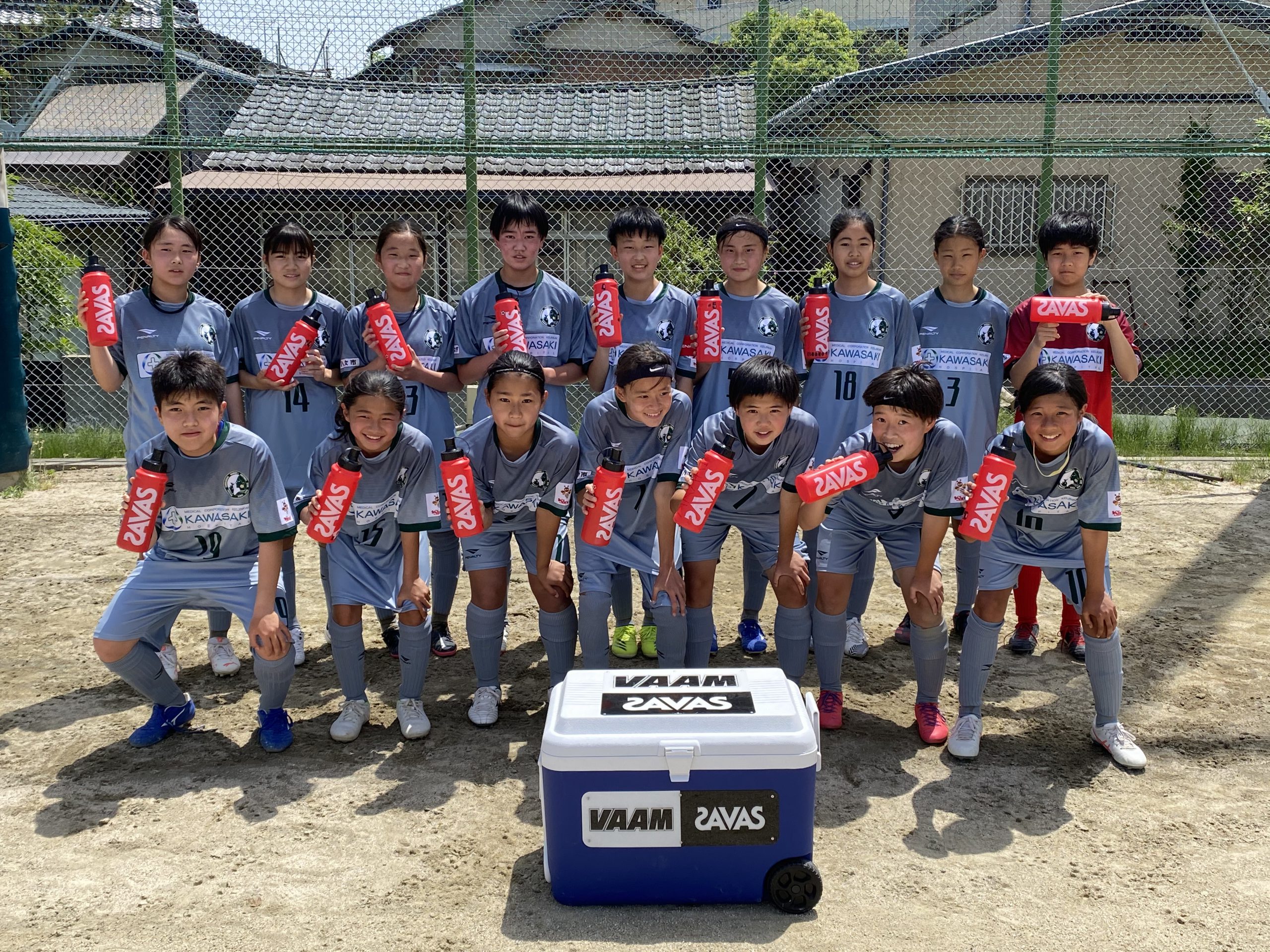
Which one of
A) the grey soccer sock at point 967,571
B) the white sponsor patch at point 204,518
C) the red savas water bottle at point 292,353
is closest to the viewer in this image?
the white sponsor patch at point 204,518

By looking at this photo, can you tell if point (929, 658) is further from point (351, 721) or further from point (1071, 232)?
point (351, 721)

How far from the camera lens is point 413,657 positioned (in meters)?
3.95

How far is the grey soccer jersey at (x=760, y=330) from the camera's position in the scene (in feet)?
15.2

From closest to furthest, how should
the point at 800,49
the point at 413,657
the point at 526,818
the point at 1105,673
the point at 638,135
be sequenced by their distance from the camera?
the point at 526,818 → the point at 1105,673 → the point at 413,657 → the point at 638,135 → the point at 800,49

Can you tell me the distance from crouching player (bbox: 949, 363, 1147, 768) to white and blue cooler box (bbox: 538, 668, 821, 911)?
122 cm

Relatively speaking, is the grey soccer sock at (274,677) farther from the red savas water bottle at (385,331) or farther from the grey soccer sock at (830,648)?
the grey soccer sock at (830,648)

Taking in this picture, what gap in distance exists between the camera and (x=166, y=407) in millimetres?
3633

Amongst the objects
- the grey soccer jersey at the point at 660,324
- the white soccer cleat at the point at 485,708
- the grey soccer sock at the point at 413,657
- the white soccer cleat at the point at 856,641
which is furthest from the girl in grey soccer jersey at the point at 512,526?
the white soccer cleat at the point at 856,641

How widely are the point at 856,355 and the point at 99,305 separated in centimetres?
312

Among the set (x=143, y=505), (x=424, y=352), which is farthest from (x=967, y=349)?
(x=143, y=505)

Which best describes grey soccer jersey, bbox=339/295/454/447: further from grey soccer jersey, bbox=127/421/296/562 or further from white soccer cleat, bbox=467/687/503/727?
white soccer cleat, bbox=467/687/503/727

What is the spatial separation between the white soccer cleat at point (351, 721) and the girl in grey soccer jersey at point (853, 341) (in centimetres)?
194

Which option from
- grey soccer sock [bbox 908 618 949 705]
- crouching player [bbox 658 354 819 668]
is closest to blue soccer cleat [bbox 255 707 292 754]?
crouching player [bbox 658 354 819 668]

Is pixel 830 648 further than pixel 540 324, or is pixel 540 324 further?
pixel 540 324
